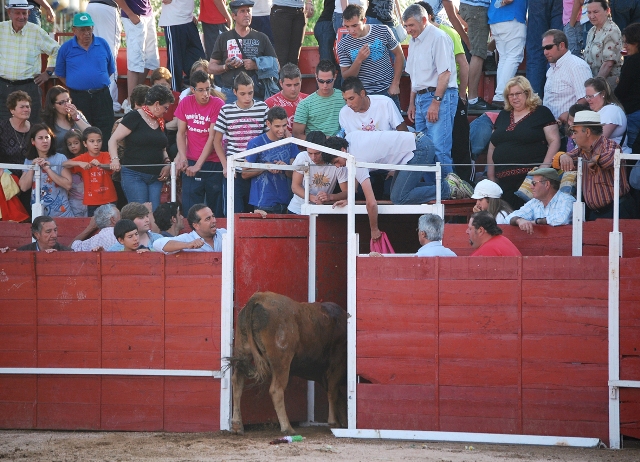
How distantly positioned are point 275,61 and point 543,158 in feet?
11.4

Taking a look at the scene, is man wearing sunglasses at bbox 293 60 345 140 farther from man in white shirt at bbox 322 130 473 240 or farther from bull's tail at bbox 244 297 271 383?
bull's tail at bbox 244 297 271 383

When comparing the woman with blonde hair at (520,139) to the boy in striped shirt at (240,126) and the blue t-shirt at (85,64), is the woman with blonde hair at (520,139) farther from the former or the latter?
the blue t-shirt at (85,64)

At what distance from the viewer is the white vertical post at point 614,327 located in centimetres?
769

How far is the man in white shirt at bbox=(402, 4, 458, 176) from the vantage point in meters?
10.3

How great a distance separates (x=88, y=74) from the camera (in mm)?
11914

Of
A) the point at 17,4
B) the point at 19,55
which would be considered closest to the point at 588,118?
the point at 19,55

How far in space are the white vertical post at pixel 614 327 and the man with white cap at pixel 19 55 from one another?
728cm

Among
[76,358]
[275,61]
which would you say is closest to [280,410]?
[76,358]

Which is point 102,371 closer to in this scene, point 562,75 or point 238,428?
point 238,428

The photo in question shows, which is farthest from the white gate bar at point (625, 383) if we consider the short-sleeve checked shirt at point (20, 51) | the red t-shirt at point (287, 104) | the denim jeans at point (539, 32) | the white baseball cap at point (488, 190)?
the short-sleeve checked shirt at point (20, 51)

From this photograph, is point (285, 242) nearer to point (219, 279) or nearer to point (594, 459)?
point (219, 279)

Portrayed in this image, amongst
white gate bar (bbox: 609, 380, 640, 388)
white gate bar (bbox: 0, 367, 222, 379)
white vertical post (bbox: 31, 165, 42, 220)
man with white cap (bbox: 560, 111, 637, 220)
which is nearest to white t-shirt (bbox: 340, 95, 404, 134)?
man with white cap (bbox: 560, 111, 637, 220)

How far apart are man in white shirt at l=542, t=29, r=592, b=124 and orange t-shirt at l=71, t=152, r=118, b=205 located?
4.45 m

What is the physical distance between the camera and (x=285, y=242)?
8734 mm
